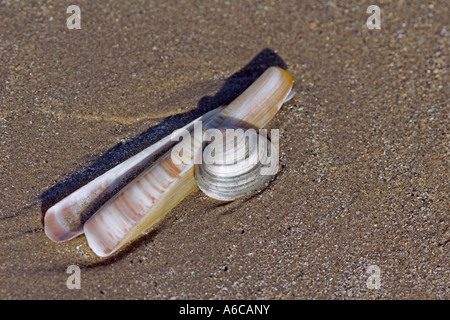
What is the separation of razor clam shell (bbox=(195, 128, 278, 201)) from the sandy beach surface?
0.12 m

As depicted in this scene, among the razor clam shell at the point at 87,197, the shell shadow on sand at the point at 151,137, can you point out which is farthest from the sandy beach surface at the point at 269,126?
the razor clam shell at the point at 87,197

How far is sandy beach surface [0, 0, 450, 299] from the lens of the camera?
3.24 metres

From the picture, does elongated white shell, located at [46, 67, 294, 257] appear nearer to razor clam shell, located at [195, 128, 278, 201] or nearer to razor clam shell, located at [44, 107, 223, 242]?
razor clam shell, located at [44, 107, 223, 242]

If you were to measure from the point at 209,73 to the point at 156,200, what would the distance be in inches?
58.0

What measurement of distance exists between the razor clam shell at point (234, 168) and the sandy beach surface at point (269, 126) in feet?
0.40

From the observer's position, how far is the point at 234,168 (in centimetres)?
335

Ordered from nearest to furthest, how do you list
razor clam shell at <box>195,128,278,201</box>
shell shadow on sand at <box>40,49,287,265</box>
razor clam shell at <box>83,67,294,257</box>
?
razor clam shell at <box>83,67,294,257</box>, razor clam shell at <box>195,128,278,201</box>, shell shadow on sand at <box>40,49,287,265</box>

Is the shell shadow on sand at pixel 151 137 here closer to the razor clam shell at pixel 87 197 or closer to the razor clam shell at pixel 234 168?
the razor clam shell at pixel 87 197

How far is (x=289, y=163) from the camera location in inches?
147

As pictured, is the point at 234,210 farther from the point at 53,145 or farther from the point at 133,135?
the point at 53,145

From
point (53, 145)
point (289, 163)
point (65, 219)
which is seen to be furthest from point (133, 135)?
point (289, 163)

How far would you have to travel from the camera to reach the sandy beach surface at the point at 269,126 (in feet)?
10.6

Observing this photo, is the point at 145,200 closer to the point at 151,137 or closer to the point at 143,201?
the point at 143,201

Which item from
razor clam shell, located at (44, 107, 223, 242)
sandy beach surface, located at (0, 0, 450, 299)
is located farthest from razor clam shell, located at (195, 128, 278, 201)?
razor clam shell, located at (44, 107, 223, 242)
